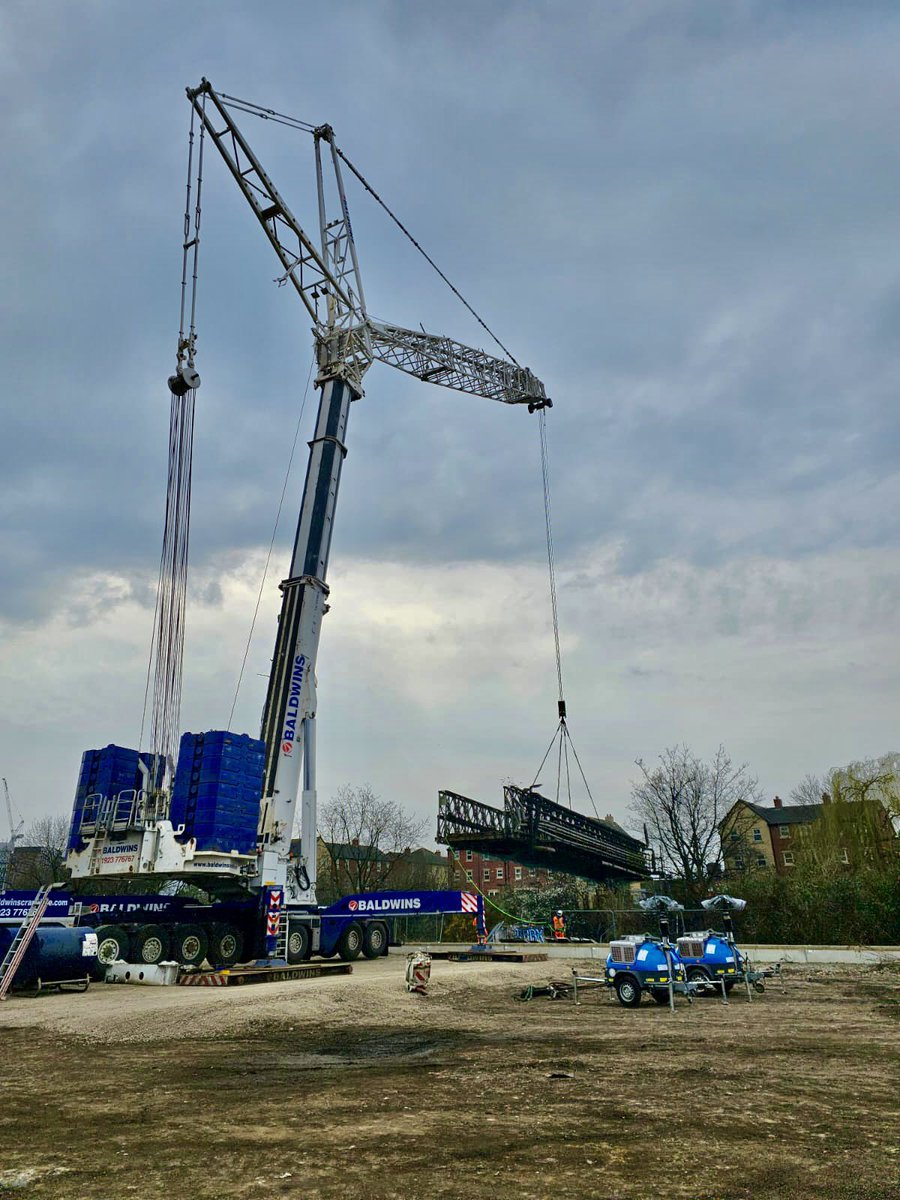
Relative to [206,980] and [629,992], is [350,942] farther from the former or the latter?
[629,992]

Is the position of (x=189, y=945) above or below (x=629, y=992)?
above

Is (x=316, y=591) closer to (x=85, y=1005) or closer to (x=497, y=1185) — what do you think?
(x=85, y=1005)

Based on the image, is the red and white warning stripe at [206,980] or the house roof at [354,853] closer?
the red and white warning stripe at [206,980]

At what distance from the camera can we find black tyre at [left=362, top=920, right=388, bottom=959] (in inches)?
1048

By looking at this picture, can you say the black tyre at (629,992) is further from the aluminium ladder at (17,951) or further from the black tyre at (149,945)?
the black tyre at (149,945)

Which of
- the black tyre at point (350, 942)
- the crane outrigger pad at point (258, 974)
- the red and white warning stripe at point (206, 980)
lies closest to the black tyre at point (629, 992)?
the crane outrigger pad at point (258, 974)

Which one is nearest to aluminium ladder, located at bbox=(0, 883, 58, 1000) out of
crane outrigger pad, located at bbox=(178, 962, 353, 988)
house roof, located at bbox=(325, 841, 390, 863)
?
crane outrigger pad, located at bbox=(178, 962, 353, 988)

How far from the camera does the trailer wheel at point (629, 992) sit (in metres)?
15.7

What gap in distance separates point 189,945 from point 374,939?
272 inches

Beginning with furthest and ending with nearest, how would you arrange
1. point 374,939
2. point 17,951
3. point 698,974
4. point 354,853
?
point 354,853
point 374,939
point 17,951
point 698,974

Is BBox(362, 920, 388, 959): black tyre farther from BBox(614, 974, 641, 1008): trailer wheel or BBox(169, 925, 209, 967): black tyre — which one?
BBox(614, 974, 641, 1008): trailer wheel

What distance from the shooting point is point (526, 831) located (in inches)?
1293

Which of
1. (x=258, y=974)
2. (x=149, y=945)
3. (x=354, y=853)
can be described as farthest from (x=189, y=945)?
(x=354, y=853)

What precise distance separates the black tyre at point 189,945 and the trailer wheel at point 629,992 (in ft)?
40.2
